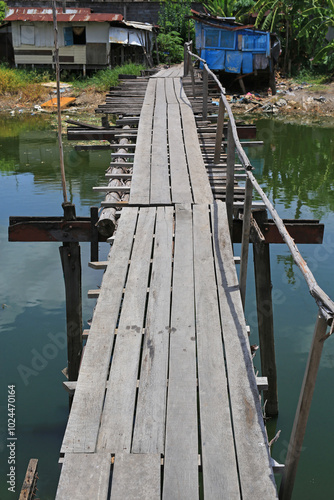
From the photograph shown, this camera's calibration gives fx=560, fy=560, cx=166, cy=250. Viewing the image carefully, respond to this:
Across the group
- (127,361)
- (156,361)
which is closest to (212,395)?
(156,361)

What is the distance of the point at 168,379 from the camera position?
121 inches

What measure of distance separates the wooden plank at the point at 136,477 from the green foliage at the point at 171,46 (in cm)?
2728

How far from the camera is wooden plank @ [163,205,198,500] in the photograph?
2.50m

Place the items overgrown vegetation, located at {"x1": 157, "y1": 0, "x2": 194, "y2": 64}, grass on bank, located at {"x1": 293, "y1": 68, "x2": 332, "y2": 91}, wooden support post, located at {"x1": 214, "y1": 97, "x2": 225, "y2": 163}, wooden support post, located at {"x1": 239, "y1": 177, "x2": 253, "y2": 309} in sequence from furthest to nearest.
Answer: overgrown vegetation, located at {"x1": 157, "y1": 0, "x2": 194, "y2": 64} → grass on bank, located at {"x1": 293, "y1": 68, "x2": 332, "y2": 91} → wooden support post, located at {"x1": 214, "y1": 97, "x2": 225, "y2": 163} → wooden support post, located at {"x1": 239, "y1": 177, "x2": 253, "y2": 309}

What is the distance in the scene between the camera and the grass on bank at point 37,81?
978 inches

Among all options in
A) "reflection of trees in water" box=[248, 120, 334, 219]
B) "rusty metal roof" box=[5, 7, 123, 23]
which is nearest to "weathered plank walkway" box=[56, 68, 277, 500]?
"reflection of trees in water" box=[248, 120, 334, 219]

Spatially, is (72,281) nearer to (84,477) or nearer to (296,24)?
(84,477)

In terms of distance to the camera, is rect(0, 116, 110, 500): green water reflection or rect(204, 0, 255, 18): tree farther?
rect(204, 0, 255, 18): tree

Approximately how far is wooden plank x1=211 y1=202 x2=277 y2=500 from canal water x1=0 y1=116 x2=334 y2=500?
247 cm

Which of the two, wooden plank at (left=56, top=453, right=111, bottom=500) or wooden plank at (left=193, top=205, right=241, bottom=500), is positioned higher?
wooden plank at (left=193, top=205, right=241, bottom=500)

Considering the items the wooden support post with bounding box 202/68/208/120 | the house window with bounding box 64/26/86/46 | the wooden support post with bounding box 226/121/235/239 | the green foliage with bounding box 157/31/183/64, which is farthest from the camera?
the green foliage with bounding box 157/31/183/64

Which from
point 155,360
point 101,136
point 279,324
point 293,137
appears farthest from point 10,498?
point 293,137

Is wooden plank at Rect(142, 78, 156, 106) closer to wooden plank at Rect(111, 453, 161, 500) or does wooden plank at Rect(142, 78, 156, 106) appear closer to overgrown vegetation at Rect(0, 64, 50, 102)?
wooden plank at Rect(111, 453, 161, 500)

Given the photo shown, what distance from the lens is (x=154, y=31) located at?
2931 cm
